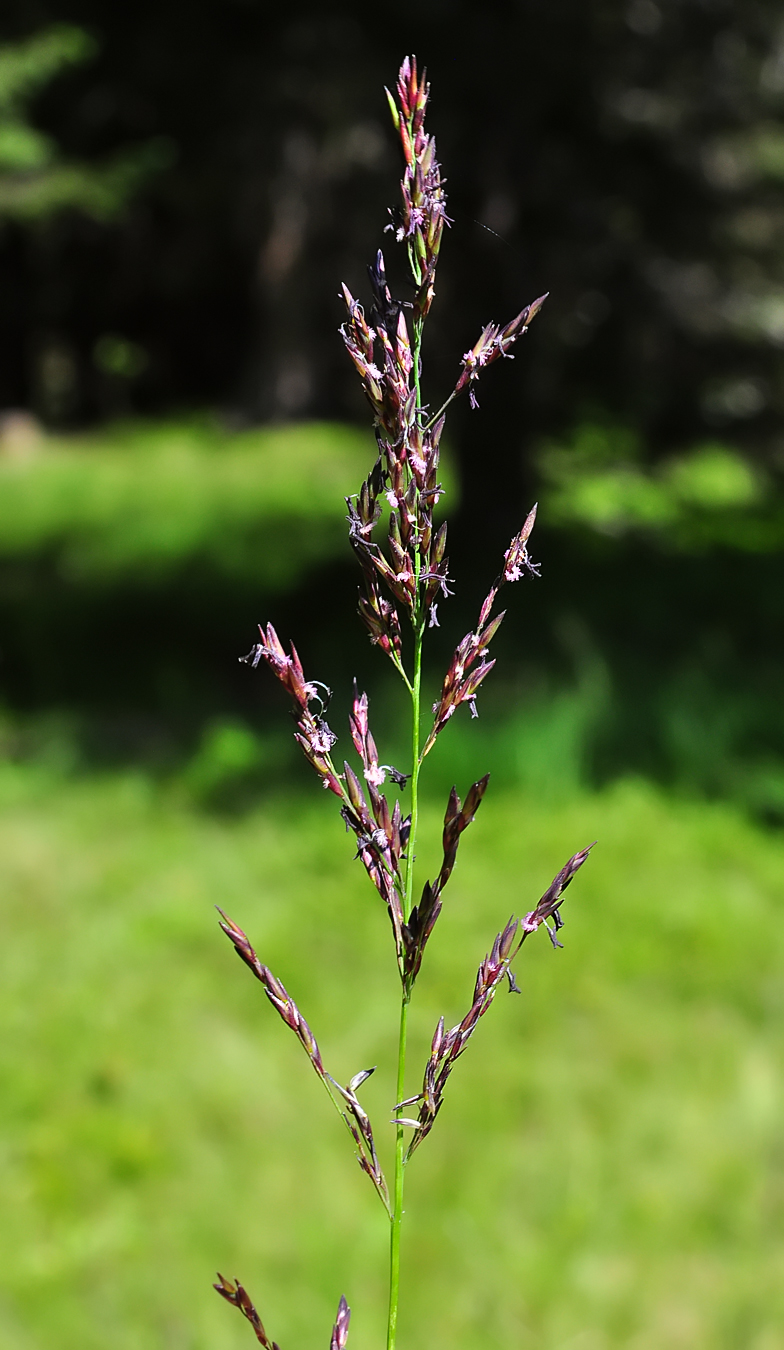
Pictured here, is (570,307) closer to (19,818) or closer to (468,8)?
(468,8)

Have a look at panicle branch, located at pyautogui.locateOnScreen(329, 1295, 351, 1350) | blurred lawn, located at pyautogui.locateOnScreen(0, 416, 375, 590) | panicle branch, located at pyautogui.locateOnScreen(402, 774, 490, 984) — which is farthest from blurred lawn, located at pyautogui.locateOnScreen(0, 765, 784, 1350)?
blurred lawn, located at pyautogui.locateOnScreen(0, 416, 375, 590)

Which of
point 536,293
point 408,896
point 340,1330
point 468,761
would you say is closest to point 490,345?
point 408,896

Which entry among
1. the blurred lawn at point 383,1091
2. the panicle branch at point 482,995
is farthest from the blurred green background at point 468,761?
the panicle branch at point 482,995

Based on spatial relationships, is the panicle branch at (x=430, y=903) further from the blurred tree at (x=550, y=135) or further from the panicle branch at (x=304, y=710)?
the blurred tree at (x=550, y=135)

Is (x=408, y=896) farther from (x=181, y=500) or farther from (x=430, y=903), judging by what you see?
(x=181, y=500)

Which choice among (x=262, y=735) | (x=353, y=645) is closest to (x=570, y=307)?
(x=353, y=645)

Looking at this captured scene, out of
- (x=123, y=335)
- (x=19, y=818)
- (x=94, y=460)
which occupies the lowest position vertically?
(x=19, y=818)
